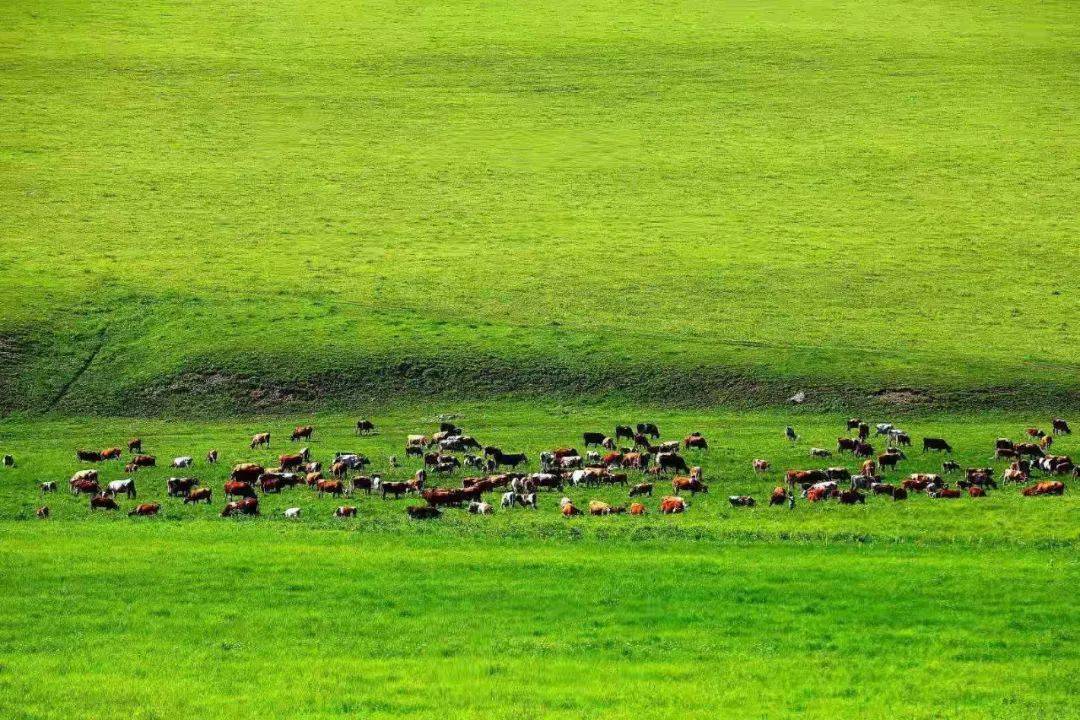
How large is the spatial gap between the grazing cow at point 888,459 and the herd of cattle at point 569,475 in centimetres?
2

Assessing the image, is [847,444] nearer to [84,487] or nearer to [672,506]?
[672,506]

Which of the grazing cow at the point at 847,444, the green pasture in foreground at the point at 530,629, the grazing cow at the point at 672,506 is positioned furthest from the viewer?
the grazing cow at the point at 847,444

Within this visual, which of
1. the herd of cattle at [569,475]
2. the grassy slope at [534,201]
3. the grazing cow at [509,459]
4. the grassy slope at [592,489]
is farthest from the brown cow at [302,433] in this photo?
the grazing cow at [509,459]

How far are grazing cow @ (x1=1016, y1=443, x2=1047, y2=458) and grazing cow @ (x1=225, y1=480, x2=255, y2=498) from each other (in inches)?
707

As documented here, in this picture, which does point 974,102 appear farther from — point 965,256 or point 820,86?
point 965,256

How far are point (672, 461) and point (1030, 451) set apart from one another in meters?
8.75

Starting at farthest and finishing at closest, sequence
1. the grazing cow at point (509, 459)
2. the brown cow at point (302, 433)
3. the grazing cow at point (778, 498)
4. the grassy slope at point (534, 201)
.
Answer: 1. the grassy slope at point (534, 201)
2. the brown cow at point (302, 433)
3. the grazing cow at point (509, 459)
4. the grazing cow at point (778, 498)

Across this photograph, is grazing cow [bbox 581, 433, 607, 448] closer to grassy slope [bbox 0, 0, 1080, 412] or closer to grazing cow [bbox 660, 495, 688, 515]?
grassy slope [bbox 0, 0, 1080, 412]

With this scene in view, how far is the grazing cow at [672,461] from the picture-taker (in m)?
36.3

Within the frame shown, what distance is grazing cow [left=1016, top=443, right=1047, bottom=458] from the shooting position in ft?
123

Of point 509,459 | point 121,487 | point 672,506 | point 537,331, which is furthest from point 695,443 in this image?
point 121,487

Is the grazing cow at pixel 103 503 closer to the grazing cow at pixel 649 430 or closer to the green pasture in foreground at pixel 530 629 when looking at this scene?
the green pasture in foreground at pixel 530 629

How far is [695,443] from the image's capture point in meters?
39.2

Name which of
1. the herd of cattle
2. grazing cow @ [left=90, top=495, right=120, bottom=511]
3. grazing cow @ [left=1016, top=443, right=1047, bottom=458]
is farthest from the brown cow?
grazing cow @ [left=1016, top=443, right=1047, bottom=458]
